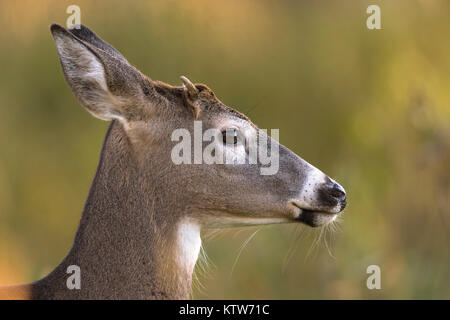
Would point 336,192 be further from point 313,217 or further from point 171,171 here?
point 171,171

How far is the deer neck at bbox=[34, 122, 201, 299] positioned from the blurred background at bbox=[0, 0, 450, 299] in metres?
3.61

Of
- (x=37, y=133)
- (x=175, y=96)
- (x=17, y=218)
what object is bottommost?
(x=17, y=218)

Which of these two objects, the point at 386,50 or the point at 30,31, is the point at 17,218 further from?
the point at 386,50

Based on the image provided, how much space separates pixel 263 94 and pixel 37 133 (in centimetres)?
255

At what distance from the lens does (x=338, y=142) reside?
Result: 11016mm

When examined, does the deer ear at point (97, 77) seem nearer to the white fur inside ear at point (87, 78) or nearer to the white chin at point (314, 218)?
the white fur inside ear at point (87, 78)

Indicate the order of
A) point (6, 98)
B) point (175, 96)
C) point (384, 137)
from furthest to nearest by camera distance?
point (6, 98)
point (384, 137)
point (175, 96)

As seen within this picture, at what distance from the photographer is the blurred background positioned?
866cm

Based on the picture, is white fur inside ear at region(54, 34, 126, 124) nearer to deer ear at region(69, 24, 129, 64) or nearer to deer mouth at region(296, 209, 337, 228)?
deer ear at region(69, 24, 129, 64)

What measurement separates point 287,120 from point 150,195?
655 centimetres

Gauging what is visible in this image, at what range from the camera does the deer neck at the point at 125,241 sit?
478 centimetres

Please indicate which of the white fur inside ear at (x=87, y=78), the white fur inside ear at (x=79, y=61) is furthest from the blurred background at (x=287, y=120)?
the white fur inside ear at (x=79, y=61)

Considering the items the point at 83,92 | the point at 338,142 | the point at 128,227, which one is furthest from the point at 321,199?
the point at 338,142
